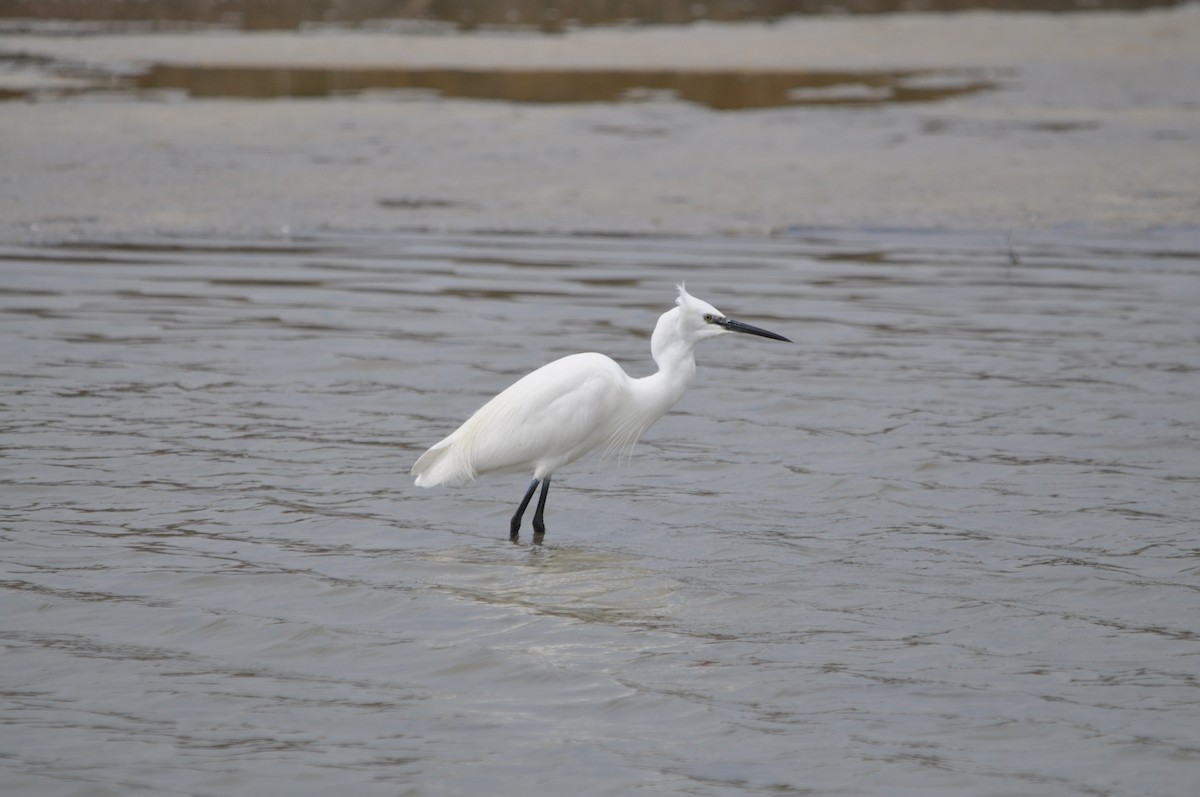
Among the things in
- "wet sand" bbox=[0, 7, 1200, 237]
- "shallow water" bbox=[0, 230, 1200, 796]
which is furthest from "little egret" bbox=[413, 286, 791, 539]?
"wet sand" bbox=[0, 7, 1200, 237]

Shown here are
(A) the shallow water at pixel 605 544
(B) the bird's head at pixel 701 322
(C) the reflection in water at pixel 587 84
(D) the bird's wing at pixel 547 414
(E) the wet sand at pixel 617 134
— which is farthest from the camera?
(C) the reflection in water at pixel 587 84

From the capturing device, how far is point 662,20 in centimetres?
2483

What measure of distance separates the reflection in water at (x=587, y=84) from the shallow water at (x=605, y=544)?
26.9 feet

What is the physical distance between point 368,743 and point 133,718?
758mm

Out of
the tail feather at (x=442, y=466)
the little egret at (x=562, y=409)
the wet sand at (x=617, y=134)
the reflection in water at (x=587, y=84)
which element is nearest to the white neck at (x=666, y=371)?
the little egret at (x=562, y=409)

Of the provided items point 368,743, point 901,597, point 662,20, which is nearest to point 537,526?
point 901,597

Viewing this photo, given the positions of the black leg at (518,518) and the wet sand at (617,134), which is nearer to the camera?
the black leg at (518,518)

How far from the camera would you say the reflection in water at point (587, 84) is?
62.7ft

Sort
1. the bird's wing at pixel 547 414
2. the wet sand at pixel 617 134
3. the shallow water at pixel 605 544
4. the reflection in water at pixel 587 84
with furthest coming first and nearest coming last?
1. the reflection in water at pixel 587 84
2. the wet sand at pixel 617 134
3. the bird's wing at pixel 547 414
4. the shallow water at pixel 605 544

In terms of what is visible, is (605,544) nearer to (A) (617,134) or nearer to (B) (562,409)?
(B) (562,409)

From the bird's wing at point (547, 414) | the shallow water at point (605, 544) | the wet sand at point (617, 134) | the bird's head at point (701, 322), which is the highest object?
the wet sand at point (617, 134)

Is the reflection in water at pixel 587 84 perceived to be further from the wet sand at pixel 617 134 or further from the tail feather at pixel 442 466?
the tail feather at pixel 442 466

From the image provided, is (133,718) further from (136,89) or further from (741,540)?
(136,89)

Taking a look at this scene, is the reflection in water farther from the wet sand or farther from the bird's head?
the bird's head
